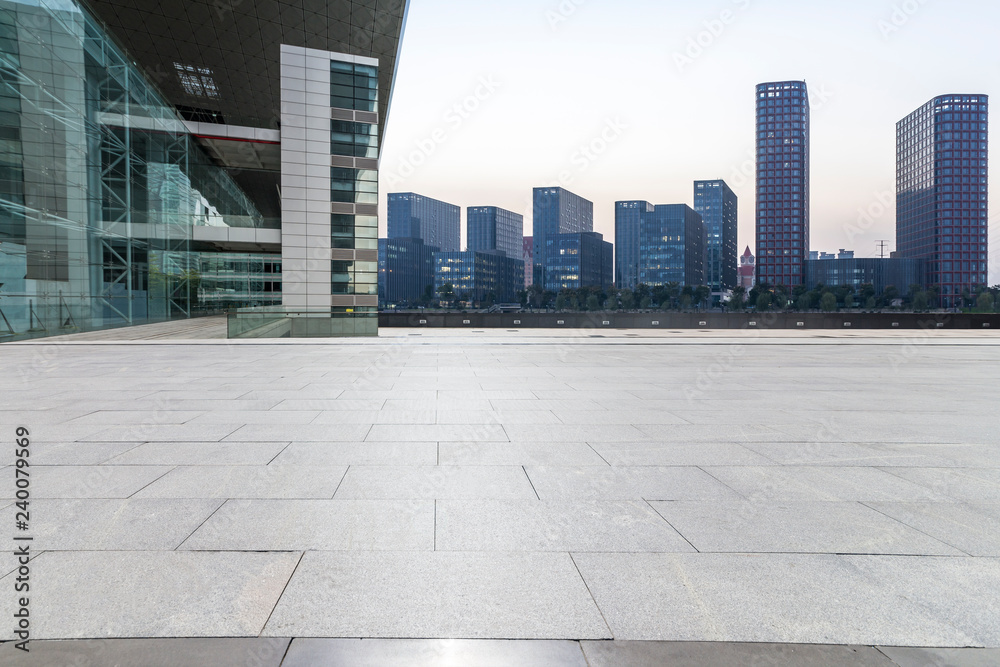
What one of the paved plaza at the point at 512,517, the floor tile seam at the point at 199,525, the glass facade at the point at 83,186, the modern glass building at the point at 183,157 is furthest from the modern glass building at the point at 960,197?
the floor tile seam at the point at 199,525

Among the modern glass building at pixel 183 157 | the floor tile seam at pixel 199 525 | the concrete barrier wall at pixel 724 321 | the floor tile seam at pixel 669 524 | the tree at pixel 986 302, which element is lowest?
the floor tile seam at pixel 669 524

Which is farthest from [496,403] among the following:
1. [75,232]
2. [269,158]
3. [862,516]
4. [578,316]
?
[269,158]

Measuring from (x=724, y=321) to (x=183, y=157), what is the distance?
4010cm

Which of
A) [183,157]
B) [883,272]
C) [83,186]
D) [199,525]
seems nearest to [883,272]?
[883,272]

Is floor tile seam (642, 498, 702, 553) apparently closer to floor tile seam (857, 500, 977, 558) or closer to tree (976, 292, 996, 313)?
floor tile seam (857, 500, 977, 558)

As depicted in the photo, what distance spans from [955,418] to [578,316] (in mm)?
35772

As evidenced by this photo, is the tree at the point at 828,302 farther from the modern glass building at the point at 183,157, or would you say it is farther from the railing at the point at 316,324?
the railing at the point at 316,324

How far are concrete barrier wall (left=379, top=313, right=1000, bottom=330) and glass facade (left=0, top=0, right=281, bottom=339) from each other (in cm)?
1616

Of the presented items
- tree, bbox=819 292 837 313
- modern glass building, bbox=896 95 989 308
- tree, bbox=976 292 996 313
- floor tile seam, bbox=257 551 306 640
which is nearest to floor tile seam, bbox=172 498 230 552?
floor tile seam, bbox=257 551 306 640

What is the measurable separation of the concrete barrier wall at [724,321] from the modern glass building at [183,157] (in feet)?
18.3

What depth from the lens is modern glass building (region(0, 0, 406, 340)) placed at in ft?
82.3

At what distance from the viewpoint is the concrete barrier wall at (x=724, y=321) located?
41.6 meters

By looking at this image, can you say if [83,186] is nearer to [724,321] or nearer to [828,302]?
[724,321]

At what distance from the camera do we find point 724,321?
140 ft
